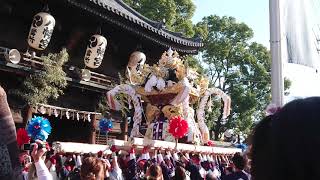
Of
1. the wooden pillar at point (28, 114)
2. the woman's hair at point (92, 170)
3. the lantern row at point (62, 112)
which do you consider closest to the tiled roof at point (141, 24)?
the lantern row at point (62, 112)

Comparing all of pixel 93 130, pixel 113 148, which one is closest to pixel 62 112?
pixel 93 130

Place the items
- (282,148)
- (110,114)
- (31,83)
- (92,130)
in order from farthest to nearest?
1. (110,114)
2. (92,130)
3. (31,83)
4. (282,148)

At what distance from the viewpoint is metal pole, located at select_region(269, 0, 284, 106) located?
6.07 metres

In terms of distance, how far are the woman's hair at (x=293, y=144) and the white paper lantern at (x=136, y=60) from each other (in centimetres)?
1505

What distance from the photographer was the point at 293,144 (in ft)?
3.36

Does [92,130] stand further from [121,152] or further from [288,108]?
[288,108]

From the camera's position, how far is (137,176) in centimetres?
703

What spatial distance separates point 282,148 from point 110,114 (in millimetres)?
15474

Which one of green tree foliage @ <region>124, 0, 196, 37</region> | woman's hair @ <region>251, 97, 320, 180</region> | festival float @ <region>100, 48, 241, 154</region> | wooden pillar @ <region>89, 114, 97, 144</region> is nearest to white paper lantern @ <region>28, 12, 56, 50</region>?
festival float @ <region>100, 48, 241, 154</region>

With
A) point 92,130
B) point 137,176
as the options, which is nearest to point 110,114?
point 92,130

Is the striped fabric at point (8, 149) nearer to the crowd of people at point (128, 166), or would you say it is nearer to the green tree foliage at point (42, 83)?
the crowd of people at point (128, 166)

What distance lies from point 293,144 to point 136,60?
597 inches

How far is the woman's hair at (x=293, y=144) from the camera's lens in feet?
3.28

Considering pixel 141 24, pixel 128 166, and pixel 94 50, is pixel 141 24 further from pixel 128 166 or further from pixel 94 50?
pixel 128 166
